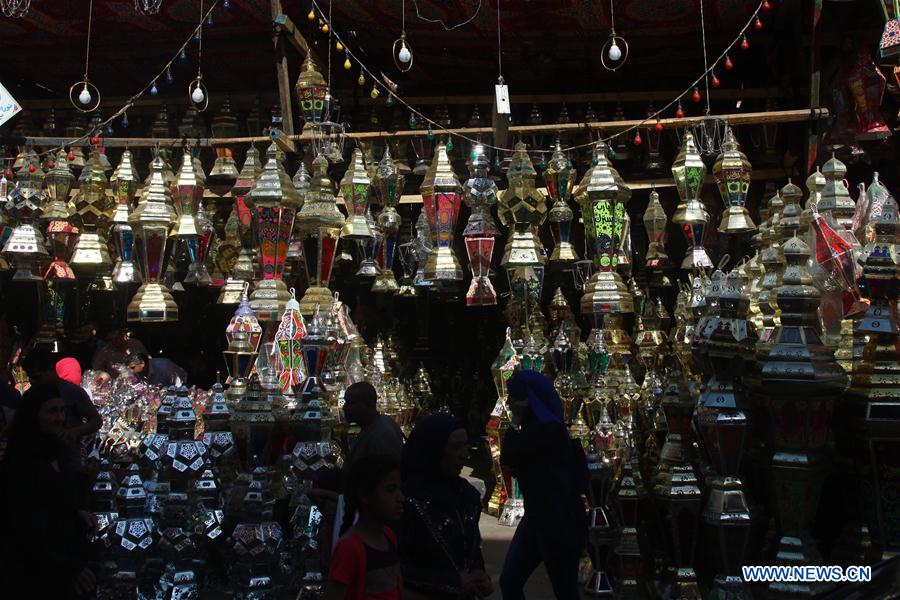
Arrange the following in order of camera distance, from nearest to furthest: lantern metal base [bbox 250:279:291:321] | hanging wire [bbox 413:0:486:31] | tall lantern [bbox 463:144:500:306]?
lantern metal base [bbox 250:279:291:321], tall lantern [bbox 463:144:500:306], hanging wire [bbox 413:0:486:31]

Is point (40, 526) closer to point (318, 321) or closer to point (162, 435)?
point (162, 435)

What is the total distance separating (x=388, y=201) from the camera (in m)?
5.45

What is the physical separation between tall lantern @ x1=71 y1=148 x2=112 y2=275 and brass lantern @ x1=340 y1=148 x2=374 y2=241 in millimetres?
1590

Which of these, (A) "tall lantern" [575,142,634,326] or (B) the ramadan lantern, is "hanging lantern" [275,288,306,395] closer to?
(A) "tall lantern" [575,142,634,326]

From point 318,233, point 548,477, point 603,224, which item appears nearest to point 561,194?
point 603,224

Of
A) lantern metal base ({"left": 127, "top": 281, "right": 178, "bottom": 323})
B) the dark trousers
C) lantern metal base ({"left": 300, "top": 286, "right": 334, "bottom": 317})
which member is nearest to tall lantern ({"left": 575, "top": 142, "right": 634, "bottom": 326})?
lantern metal base ({"left": 300, "top": 286, "right": 334, "bottom": 317})

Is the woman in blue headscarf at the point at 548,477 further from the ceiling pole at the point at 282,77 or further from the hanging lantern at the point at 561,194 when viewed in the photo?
the ceiling pole at the point at 282,77

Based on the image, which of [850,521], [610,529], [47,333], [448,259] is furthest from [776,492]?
[47,333]

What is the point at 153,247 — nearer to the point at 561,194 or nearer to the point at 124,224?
the point at 124,224

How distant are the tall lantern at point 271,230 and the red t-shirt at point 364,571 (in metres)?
2.77

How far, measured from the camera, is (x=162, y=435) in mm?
3514

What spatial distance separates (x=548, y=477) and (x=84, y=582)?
4.69 ft

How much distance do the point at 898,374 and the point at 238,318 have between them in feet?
9.73

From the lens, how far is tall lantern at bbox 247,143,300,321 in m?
4.57
